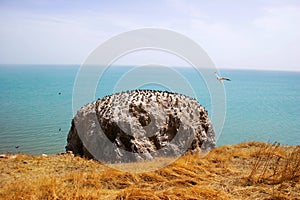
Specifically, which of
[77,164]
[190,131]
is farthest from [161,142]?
[77,164]

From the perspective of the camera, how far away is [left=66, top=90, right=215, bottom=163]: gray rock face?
10.8m

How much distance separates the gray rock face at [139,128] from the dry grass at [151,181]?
1.80m

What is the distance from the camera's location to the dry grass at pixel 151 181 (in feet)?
19.1

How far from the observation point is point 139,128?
1113 cm

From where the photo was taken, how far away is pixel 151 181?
7059 millimetres

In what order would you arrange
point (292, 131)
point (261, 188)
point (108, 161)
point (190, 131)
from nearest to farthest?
point (261, 188) → point (108, 161) → point (190, 131) → point (292, 131)

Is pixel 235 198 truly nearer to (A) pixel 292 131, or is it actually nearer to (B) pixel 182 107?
(B) pixel 182 107

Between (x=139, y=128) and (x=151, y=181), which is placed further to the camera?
(x=139, y=128)

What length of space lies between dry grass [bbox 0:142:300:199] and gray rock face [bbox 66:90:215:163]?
1800 millimetres

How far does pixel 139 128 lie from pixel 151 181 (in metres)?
4.20

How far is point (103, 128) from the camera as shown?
1130cm

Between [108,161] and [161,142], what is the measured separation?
2350 mm

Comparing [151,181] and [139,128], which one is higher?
[139,128]

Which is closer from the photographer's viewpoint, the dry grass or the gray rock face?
the dry grass
